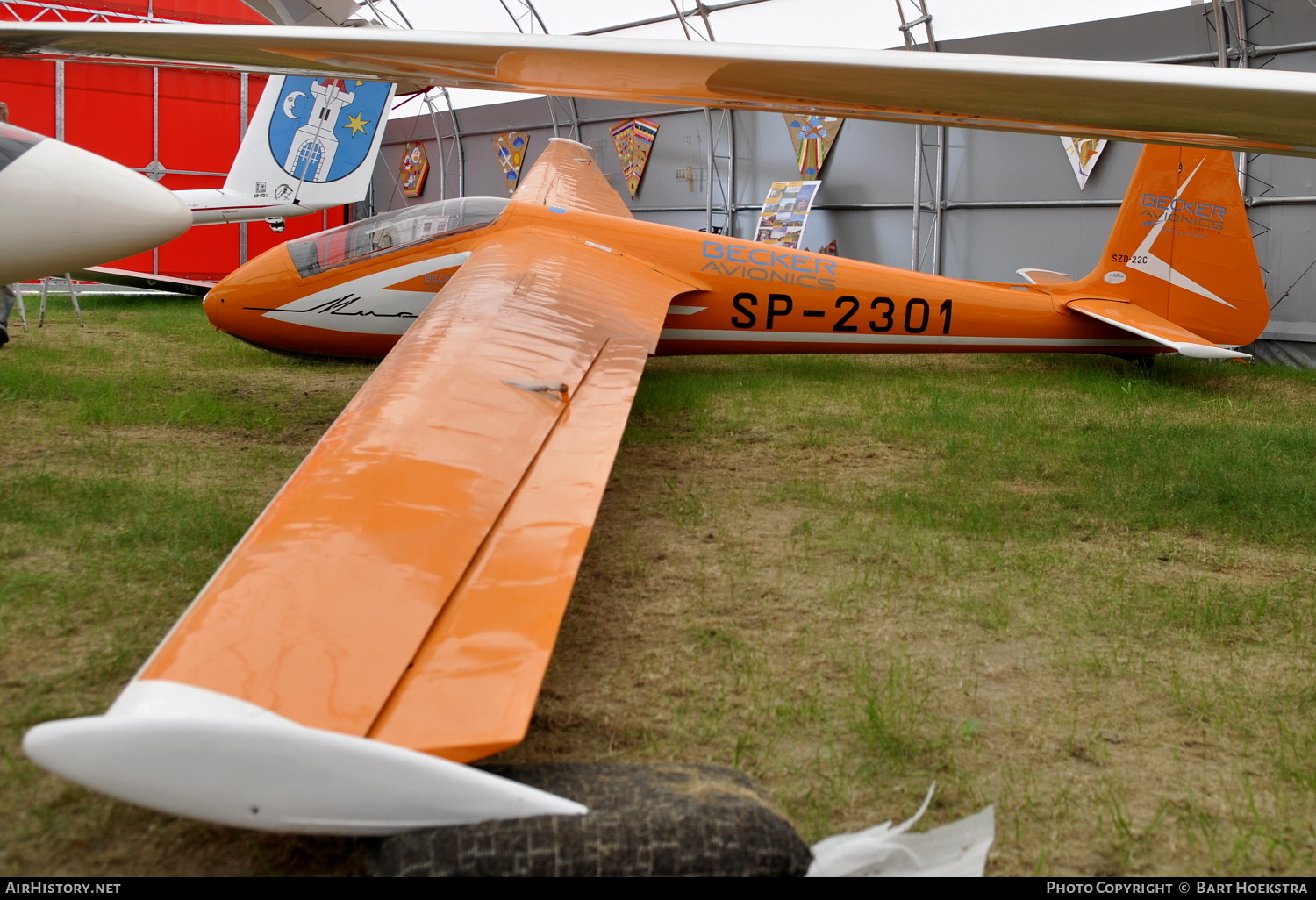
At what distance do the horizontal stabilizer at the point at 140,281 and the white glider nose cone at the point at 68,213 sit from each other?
26.2 ft

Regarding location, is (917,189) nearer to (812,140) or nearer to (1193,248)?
(812,140)

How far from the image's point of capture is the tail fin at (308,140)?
1555 centimetres

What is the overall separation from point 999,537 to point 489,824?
→ 3533 mm

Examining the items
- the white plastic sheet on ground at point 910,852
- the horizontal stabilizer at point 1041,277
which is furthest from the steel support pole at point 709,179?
the white plastic sheet on ground at point 910,852

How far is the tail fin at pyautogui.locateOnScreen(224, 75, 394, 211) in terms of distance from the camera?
51.0 feet

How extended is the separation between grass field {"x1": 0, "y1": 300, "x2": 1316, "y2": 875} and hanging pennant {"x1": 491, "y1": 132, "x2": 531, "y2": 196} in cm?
1776

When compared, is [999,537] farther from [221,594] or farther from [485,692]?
[221,594]

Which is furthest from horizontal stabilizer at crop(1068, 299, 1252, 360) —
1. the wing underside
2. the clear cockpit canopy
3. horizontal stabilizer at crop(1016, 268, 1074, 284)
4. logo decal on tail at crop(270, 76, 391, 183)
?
logo decal on tail at crop(270, 76, 391, 183)

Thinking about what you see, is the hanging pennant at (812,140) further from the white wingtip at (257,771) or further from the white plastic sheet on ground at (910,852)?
the white wingtip at (257,771)

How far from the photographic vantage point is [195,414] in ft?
22.7

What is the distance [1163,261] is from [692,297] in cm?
474

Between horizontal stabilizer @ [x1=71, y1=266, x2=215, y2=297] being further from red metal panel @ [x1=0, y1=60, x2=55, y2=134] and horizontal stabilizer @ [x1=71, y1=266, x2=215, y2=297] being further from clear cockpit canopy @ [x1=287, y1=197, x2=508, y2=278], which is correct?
red metal panel @ [x1=0, y1=60, x2=55, y2=134]

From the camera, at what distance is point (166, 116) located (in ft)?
64.5
